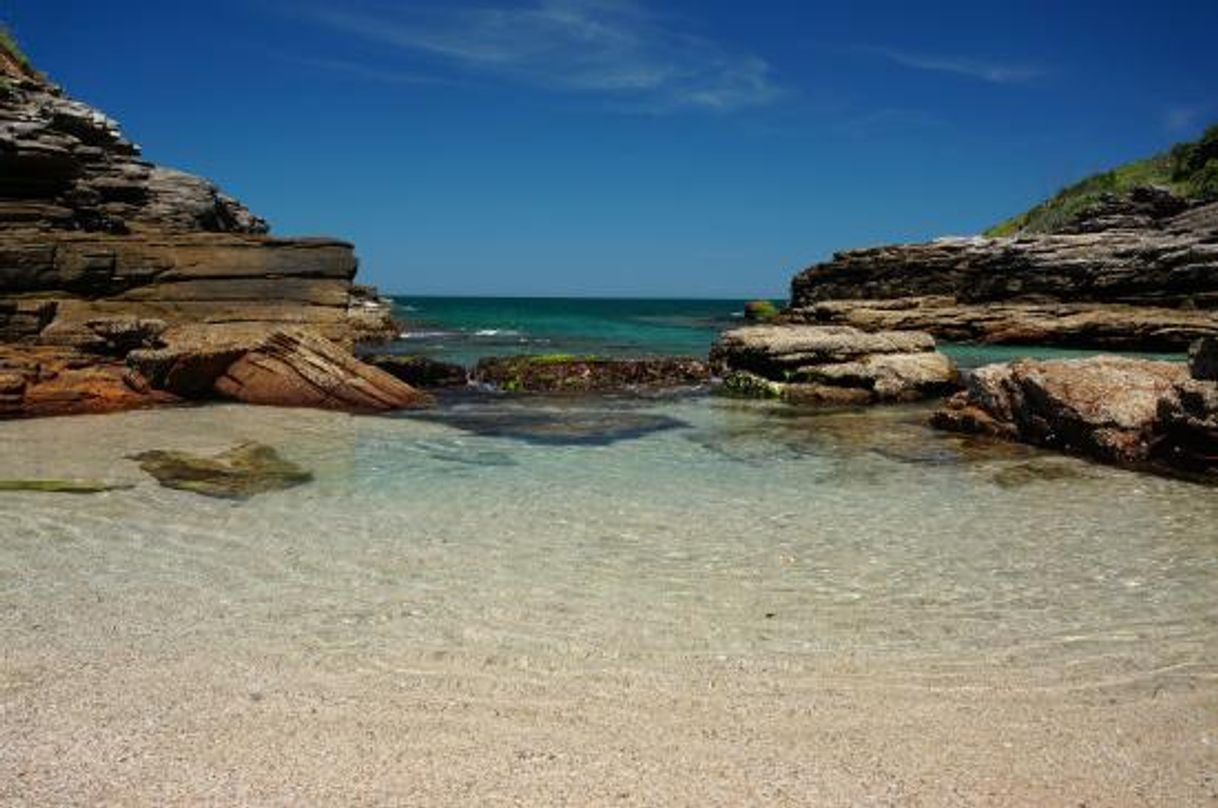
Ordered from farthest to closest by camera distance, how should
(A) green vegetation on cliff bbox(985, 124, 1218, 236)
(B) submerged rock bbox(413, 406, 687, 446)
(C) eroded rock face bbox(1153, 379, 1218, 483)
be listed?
(A) green vegetation on cliff bbox(985, 124, 1218, 236), (B) submerged rock bbox(413, 406, 687, 446), (C) eroded rock face bbox(1153, 379, 1218, 483)

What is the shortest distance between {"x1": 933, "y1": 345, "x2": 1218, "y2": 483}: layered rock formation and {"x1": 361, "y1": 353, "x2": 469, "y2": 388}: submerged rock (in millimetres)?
11946

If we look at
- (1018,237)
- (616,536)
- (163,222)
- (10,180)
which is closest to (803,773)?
(616,536)

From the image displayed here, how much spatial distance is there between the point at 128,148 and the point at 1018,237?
44411mm

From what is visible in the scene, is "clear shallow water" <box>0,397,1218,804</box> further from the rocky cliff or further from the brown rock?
the rocky cliff

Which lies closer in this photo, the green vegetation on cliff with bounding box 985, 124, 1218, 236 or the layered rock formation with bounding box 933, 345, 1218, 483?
the layered rock formation with bounding box 933, 345, 1218, 483

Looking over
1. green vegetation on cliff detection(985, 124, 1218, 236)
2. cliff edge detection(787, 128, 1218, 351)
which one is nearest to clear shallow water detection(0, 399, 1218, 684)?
cliff edge detection(787, 128, 1218, 351)

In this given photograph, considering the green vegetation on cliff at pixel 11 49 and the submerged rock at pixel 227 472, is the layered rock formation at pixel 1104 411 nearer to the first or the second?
the submerged rock at pixel 227 472

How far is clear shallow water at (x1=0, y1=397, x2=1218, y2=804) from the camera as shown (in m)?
4.10

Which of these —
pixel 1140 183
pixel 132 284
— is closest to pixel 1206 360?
pixel 132 284

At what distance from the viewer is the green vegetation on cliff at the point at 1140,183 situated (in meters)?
54.8

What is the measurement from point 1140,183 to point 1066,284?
2161 cm

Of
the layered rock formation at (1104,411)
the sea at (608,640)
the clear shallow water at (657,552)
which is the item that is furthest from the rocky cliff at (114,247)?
the layered rock formation at (1104,411)

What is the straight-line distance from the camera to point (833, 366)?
22516 millimetres

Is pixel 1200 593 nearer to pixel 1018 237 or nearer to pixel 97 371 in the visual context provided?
pixel 97 371
